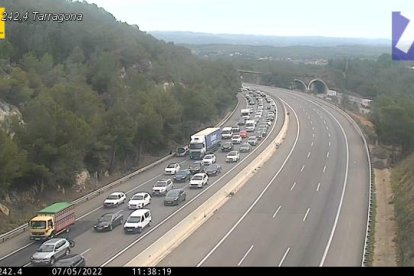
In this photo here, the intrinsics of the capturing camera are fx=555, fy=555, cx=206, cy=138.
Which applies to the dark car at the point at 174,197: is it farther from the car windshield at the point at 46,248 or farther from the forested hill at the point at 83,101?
the car windshield at the point at 46,248

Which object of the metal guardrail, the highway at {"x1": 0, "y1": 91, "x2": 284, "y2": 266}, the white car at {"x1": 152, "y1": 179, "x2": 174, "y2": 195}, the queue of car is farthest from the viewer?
the white car at {"x1": 152, "y1": 179, "x2": 174, "y2": 195}

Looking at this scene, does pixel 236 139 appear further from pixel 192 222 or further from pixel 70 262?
pixel 70 262

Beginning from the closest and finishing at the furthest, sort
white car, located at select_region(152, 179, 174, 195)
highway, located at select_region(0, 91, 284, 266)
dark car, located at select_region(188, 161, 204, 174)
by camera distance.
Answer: highway, located at select_region(0, 91, 284, 266) < white car, located at select_region(152, 179, 174, 195) < dark car, located at select_region(188, 161, 204, 174)

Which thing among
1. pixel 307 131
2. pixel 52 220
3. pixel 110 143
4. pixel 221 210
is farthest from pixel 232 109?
pixel 52 220

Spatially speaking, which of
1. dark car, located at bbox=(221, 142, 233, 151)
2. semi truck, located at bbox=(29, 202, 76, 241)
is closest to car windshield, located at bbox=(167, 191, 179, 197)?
semi truck, located at bbox=(29, 202, 76, 241)

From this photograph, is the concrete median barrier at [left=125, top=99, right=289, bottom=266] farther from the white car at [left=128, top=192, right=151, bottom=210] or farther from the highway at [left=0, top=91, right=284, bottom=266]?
the white car at [left=128, top=192, right=151, bottom=210]

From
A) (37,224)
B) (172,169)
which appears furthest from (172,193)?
(172,169)

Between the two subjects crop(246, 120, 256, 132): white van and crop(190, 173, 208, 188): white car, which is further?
crop(246, 120, 256, 132): white van

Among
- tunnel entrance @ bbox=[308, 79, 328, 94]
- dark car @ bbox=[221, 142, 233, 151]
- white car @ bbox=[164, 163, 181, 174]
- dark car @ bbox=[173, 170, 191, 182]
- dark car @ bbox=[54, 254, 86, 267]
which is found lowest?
tunnel entrance @ bbox=[308, 79, 328, 94]
